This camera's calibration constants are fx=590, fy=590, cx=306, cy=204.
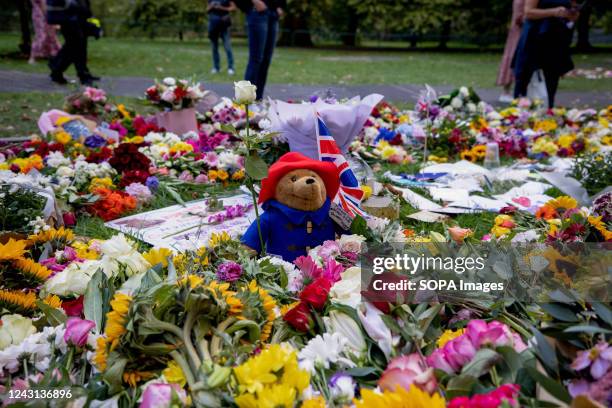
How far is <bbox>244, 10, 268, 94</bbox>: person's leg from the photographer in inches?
240

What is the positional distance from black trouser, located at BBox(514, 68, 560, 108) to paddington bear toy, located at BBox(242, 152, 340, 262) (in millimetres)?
5365

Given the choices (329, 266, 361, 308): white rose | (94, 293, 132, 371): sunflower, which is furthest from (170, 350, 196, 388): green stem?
(329, 266, 361, 308): white rose

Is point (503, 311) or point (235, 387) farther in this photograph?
point (503, 311)

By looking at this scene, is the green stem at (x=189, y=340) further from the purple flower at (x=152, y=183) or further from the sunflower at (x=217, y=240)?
the purple flower at (x=152, y=183)

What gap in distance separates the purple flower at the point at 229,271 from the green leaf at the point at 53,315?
0.47m

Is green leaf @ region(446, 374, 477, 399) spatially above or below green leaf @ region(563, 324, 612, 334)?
below

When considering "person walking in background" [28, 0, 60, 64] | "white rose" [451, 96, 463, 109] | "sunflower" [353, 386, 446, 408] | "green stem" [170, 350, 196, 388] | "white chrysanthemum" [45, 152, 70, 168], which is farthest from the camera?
"person walking in background" [28, 0, 60, 64]

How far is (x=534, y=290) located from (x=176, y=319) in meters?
0.98

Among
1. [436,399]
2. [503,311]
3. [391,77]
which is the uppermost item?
[436,399]

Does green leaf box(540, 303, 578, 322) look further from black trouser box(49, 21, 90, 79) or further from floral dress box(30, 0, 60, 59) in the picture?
floral dress box(30, 0, 60, 59)

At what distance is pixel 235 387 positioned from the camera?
122 centimetres

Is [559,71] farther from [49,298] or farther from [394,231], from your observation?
[49,298]

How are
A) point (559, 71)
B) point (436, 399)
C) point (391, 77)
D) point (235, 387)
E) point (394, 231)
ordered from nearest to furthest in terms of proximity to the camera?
point (436, 399)
point (235, 387)
point (394, 231)
point (559, 71)
point (391, 77)

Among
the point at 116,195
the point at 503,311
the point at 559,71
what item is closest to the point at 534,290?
the point at 503,311
